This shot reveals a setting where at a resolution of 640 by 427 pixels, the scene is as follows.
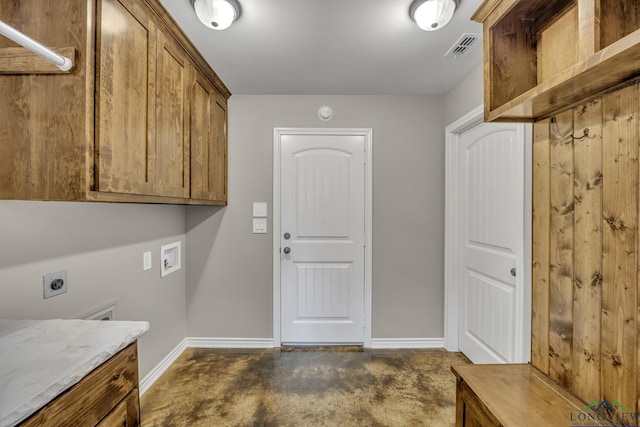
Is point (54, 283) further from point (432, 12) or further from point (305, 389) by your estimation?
point (432, 12)

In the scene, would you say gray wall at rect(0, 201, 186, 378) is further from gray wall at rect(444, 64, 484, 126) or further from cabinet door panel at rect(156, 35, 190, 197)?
gray wall at rect(444, 64, 484, 126)

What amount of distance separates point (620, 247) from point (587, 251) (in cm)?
12

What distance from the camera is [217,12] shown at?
151cm

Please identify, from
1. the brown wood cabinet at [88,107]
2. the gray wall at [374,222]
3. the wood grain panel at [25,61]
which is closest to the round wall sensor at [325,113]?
the gray wall at [374,222]

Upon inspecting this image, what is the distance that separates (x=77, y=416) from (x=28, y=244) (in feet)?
2.77

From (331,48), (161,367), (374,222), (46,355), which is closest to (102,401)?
(46,355)

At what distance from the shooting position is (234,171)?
2689mm

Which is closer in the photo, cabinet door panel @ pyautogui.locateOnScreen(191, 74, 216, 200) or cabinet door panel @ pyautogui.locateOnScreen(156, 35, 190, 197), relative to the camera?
cabinet door panel @ pyautogui.locateOnScreen(156, 35, 190, 197)

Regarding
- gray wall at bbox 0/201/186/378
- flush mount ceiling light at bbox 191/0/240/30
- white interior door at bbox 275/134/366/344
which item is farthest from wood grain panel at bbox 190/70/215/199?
white interior door at bbox 275/134/366/344

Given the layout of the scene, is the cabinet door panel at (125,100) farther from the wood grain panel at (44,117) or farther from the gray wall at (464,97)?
the gray wall at (464,97)

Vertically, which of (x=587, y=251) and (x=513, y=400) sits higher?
(x=587, y=251)

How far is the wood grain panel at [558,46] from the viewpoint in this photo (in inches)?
44.7

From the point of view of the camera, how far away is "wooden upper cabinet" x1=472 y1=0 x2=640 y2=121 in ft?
2.86

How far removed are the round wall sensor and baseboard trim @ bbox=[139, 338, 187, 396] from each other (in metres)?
2.38
